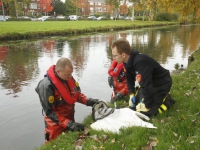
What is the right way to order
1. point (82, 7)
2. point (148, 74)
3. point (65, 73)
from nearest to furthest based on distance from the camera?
point (148, 74) → point (65, 73) → point (82, 7)

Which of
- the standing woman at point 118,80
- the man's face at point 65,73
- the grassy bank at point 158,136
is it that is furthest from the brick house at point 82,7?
the grassy bank at point 158,136

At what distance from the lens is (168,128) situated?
13.2 ft

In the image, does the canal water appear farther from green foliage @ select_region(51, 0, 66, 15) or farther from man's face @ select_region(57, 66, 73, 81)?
green foliage @ select_region(51, 0, 66, 15)

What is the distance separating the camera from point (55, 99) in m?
4.64

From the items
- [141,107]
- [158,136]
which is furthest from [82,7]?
[158,136]

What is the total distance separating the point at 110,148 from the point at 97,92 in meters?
5.96

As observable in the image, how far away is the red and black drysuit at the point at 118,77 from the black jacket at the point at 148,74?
1.89 m

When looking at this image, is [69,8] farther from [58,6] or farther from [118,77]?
[118,77]

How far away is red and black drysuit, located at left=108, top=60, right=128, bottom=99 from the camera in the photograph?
665 centimetres

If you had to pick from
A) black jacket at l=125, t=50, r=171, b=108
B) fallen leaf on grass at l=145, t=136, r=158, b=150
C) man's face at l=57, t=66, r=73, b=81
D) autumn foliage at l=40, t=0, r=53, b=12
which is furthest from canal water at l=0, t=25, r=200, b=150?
autumn foliage at l=40, t=0, r=53, b=12

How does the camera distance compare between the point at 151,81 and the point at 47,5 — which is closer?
the point at 151,81

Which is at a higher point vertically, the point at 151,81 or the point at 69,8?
the point at 69,8

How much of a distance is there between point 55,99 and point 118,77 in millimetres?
2715

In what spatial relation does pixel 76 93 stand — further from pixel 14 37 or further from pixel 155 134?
pixel 14 37
